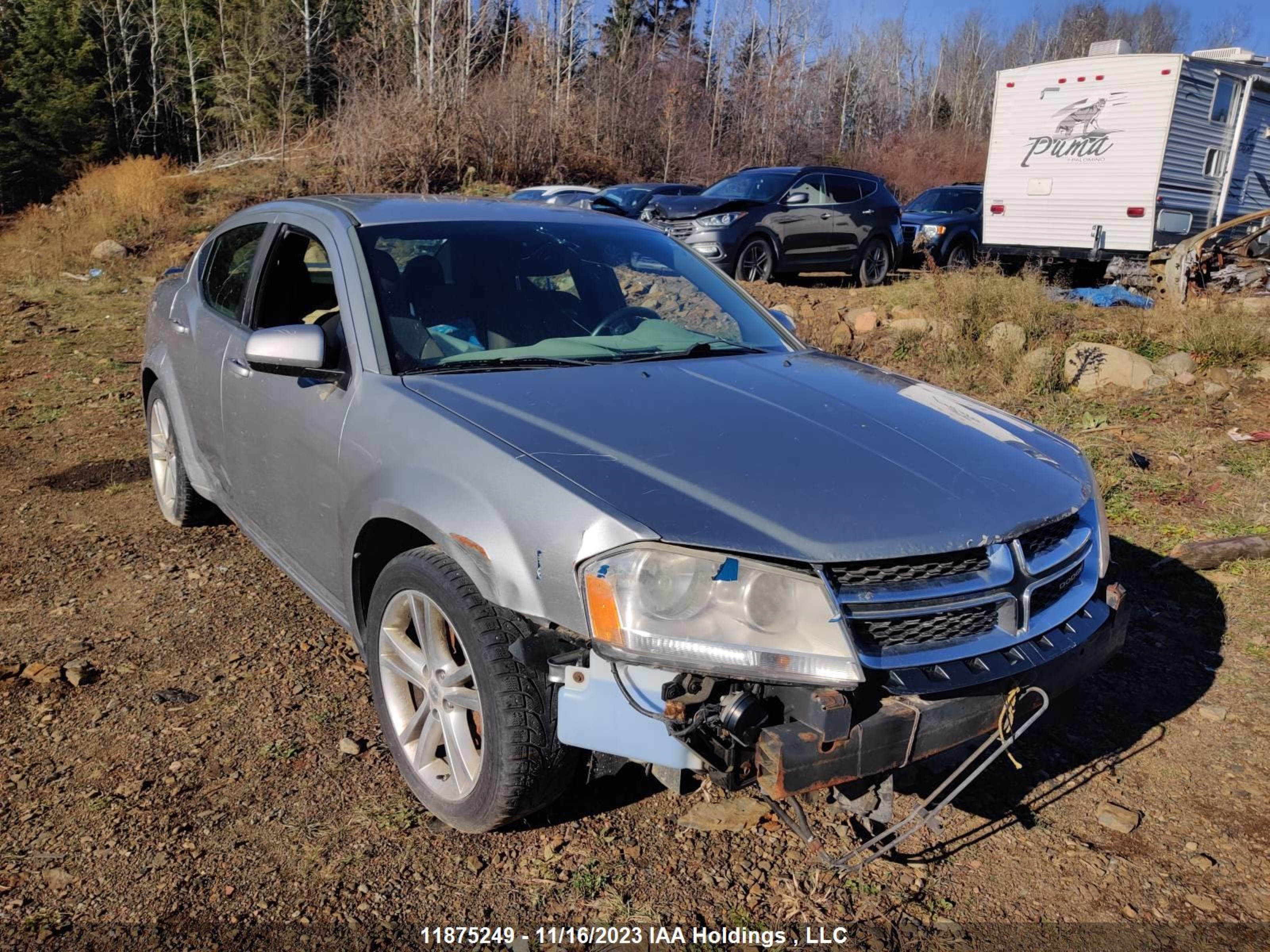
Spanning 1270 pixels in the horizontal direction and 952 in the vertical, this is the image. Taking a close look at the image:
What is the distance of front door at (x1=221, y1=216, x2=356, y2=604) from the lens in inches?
125

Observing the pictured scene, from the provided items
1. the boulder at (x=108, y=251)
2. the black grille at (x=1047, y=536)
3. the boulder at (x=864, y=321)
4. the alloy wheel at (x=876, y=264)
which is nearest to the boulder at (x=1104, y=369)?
the boulder at (x=864, y=321)

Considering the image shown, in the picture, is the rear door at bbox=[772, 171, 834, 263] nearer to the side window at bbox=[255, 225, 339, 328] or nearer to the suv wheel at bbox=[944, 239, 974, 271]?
the suv wheel at bbox=[944, 239, 974, 271]

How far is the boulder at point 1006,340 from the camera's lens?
8047 mm

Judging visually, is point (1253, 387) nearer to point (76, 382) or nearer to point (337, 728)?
point (337, 728)

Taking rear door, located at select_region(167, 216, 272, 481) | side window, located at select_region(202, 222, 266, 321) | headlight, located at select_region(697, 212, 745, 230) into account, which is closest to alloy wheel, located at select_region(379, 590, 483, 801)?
rear door, located at select_region(167, 216, 272, 481)

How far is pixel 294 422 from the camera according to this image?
336 cm

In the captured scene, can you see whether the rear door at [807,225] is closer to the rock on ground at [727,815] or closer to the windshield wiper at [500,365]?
the windshield wiper at [500,365]

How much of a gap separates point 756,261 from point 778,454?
11.0 m

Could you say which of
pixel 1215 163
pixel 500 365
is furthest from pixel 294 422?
pixel 1215 163

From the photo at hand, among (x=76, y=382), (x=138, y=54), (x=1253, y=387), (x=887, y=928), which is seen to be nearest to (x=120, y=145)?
(x=138, y=54)

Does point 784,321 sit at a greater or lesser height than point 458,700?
greater

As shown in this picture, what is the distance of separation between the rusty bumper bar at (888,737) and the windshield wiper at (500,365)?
153 cm

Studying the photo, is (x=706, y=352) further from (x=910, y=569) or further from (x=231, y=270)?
(x=231, y=270)

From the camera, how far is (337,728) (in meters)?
3.33
